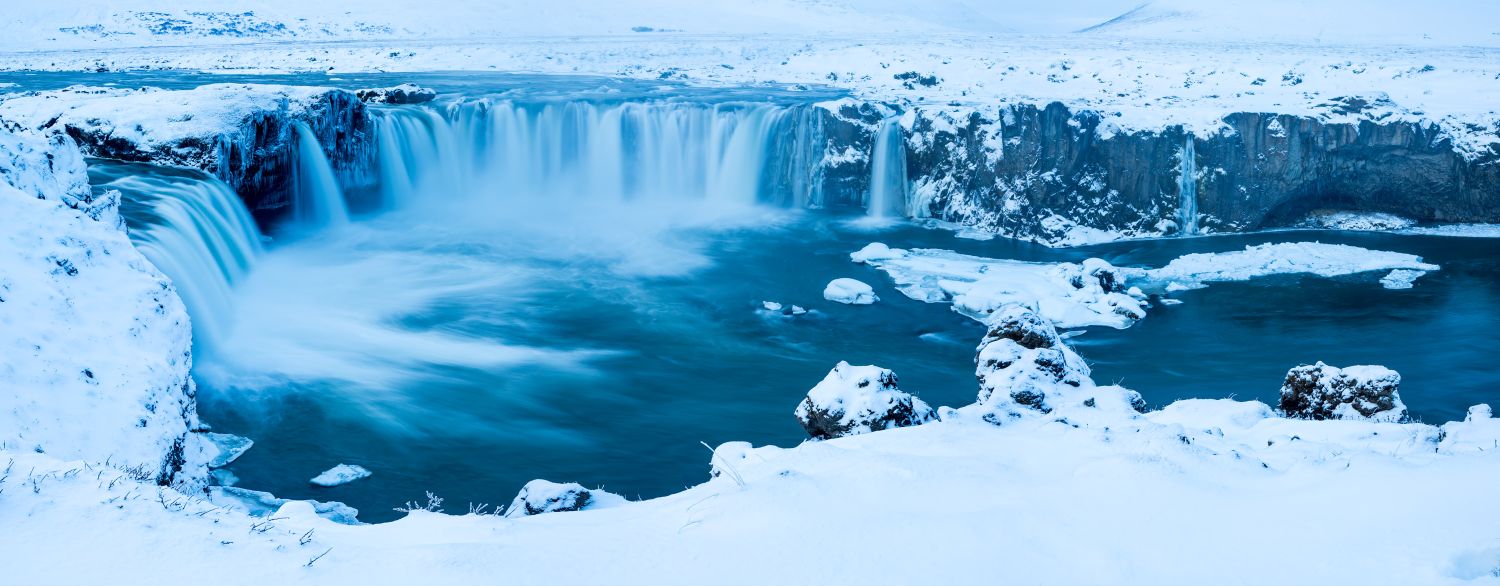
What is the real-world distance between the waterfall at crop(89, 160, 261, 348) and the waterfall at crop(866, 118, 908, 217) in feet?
57.2

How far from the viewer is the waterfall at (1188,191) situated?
2667 cm

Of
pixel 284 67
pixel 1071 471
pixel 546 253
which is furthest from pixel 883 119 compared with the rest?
pixel 284 67

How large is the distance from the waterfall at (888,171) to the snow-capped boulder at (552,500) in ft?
74.0

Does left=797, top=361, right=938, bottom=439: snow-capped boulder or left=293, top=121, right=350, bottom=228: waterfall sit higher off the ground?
left=293, top=121, right=350, bottom=228: waterfall

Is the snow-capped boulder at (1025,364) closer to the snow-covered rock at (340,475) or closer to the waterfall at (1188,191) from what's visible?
the snow-covered rock at (340,475)

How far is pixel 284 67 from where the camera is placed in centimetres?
4969

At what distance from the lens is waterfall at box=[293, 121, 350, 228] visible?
80.4 feet

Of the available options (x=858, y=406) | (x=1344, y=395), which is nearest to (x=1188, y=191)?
(x=1344, y=395)

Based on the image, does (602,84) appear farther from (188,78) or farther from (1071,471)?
(1071,471)

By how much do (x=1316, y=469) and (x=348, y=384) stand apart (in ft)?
43.6

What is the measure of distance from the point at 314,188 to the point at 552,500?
67.7 ft

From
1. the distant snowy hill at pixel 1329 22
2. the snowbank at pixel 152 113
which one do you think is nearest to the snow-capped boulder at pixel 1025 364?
the snowbank at pixel 152 113

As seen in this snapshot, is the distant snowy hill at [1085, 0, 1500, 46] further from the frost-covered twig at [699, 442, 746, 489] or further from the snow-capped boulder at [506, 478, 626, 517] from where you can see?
the snow-capped boulder at [506, 478, 626, 517]

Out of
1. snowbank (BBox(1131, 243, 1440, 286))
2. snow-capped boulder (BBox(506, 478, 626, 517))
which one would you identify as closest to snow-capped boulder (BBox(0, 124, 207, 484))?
snow-capped boulder (BBox(506, 478, 626, 517))
